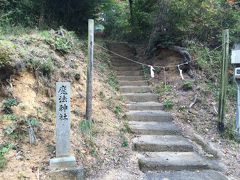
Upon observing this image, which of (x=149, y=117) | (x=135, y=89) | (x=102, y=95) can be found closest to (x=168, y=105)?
(x=149, y=117)

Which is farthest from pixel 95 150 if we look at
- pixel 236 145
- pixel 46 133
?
pixel 236 145

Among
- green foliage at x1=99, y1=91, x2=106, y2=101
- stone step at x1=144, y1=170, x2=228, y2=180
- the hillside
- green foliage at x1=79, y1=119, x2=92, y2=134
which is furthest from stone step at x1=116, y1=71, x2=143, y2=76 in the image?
stone step at x1=144, y1=170, x2=228, y2=180

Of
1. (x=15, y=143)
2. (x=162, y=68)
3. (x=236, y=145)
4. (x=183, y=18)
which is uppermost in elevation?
(x=183, y=18)

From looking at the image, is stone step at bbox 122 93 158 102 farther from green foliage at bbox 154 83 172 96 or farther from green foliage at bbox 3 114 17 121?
green foliage at bbox 3 114 17 121

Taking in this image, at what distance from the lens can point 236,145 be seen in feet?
24.3

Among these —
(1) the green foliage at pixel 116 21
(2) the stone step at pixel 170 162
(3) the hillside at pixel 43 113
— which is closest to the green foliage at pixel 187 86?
(3) the hillside at pixel 43 113

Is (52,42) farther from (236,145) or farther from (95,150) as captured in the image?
(236,145)

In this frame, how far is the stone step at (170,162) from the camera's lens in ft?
19.9

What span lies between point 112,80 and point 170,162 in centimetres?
418

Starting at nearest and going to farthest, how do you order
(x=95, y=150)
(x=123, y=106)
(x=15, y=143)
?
(x=15, y=143) < (x=95, y=150) < (x=123, y=106)

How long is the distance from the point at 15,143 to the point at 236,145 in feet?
16.4

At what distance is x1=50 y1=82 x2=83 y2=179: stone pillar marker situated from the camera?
4938mm

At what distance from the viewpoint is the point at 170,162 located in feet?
20.4

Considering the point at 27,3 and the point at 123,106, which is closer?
the point at 123,106
